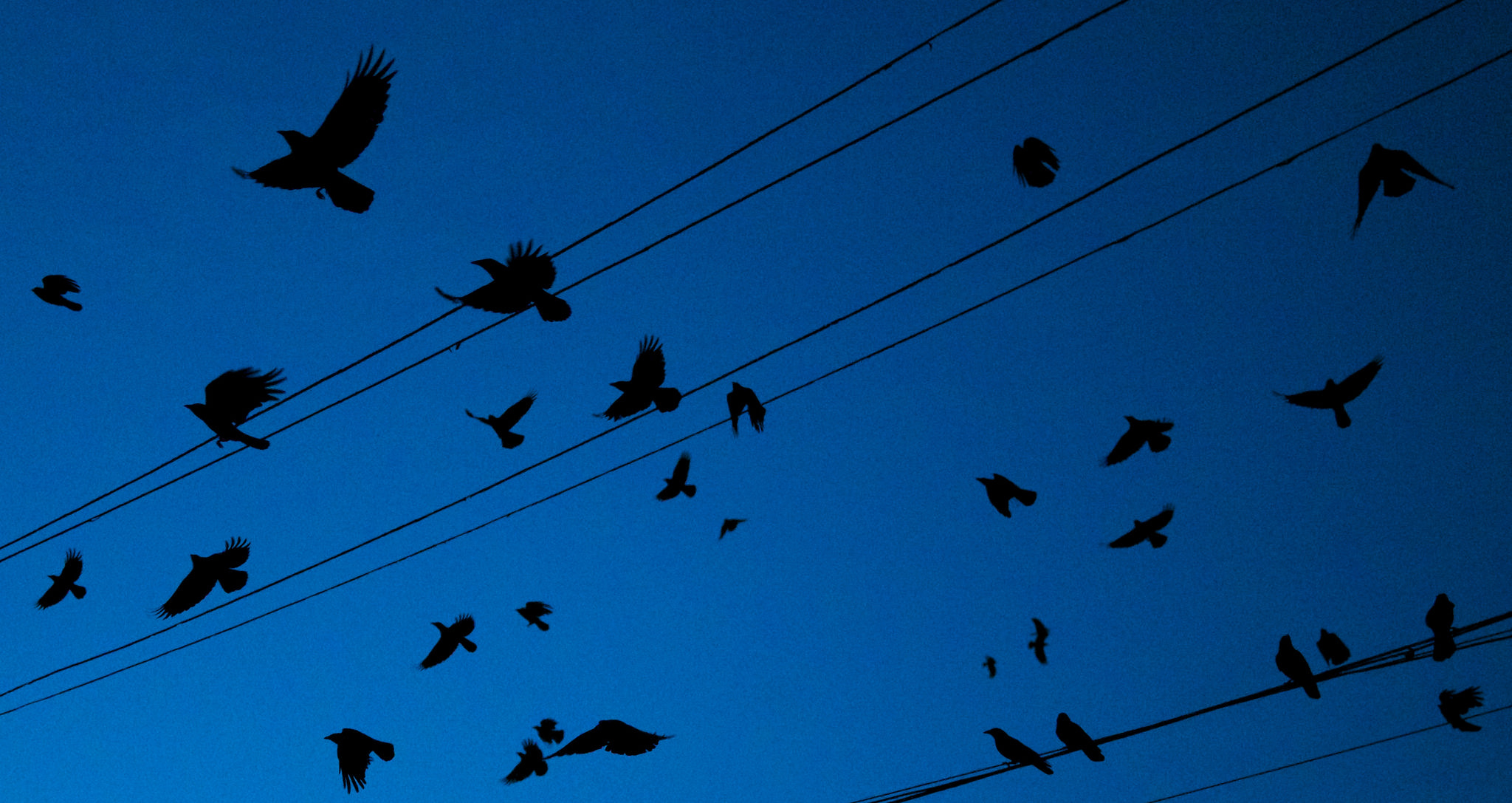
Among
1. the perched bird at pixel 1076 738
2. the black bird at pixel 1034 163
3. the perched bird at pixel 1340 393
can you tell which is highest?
the black bird at pixel 1034 163

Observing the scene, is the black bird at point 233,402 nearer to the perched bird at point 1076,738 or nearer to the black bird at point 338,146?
the black bird at point 338,146

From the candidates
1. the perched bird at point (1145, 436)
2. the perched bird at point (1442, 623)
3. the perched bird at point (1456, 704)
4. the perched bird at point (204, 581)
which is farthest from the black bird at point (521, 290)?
the perched bird at point (1456, 704)

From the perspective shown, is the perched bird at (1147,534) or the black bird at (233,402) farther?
the perched bird at (1147,534)

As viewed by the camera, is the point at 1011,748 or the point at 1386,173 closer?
the point at 1386,173

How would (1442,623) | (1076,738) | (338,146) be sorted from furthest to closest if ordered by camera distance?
(1076,738)
(1442,623)
(338,146)

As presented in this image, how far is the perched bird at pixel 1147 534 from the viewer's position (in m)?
6.56

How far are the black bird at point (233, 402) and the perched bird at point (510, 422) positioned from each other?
1.02 metres

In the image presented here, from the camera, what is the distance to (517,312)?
461cm

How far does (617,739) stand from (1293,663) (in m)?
3.63

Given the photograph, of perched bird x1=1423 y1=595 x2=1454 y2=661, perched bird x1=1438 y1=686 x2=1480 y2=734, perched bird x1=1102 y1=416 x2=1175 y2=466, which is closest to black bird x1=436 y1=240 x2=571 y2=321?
perched bird x1=1102 y1=416 x2=1175 y2=466

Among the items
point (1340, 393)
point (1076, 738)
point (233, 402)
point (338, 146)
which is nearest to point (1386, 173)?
point (1340, 393)

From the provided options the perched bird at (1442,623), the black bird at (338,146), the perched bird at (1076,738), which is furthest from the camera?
the perched bird at (1076,738)

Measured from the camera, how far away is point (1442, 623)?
Answer: 519cm

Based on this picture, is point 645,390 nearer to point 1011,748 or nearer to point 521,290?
point 521,290
